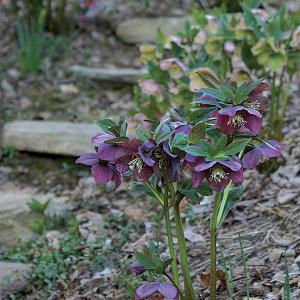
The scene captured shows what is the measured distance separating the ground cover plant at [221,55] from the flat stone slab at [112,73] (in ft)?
2.64

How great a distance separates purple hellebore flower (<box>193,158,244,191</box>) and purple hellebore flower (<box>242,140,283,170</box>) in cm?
8

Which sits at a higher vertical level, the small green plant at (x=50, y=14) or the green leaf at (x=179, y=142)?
the green leaf at (x=179, y=142)

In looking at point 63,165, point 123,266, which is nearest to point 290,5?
point 63,165

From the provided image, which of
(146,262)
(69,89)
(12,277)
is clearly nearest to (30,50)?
(69,89)

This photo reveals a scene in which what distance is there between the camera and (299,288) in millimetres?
1645

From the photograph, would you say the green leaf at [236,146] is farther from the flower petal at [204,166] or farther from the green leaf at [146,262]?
the green leaf at [146,262]

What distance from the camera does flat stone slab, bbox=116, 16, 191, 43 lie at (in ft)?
12.9

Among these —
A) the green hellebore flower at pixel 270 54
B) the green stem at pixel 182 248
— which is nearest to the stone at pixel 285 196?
the green hellebore flower at pixel 270 54

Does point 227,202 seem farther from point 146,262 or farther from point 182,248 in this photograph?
point 146,262

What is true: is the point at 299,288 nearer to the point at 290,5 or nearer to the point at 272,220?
the point at 272,220

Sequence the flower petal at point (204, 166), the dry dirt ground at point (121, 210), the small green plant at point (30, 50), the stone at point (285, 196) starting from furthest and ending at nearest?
the small green plant at point (30, 50) → the stone at point (285, 196) → the dry dirt ground at point (121, 210) → the flower petal at point (204, 166)

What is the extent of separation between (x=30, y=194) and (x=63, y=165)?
0.24 m

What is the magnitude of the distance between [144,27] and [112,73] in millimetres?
599

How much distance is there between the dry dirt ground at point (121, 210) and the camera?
1.89 metres
